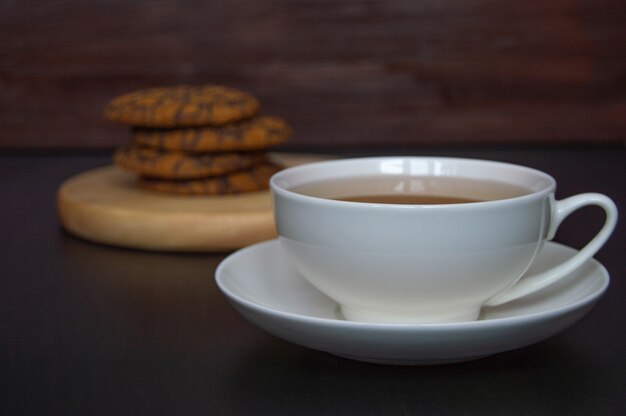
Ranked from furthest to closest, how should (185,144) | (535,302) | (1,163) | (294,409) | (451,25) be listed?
1. (451,25)
2. (1,163)
3. (185,144)
4. (535,302)
5. (294,409)

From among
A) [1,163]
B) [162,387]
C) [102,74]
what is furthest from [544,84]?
[162,387]

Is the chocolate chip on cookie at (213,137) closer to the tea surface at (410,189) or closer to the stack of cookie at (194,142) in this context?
the stack of cookie at (194,142)

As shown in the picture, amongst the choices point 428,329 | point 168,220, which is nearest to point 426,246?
point 428,329

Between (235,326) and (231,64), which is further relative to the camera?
(231,64)

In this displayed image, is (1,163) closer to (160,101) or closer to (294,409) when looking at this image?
(160,101)

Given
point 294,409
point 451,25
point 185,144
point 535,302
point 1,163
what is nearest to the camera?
point 294,409

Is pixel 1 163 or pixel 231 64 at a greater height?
pixel 231 64
